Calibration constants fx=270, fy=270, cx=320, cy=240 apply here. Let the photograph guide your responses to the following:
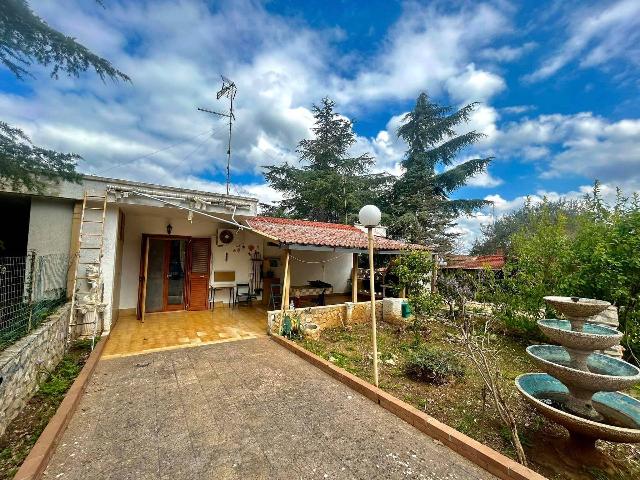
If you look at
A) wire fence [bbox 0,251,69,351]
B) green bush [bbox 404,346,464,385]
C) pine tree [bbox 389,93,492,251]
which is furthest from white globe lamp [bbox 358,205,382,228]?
pine tree [bbox 389,93,492,251]

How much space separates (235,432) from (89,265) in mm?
5766

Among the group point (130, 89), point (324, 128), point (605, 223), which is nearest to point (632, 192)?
point (605, 223)

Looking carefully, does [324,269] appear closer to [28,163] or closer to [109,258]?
[109,258]

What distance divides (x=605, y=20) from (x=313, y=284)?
35.7 ft

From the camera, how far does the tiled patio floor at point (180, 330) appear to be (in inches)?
251

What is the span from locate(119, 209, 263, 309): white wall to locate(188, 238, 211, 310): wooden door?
244 millimetres

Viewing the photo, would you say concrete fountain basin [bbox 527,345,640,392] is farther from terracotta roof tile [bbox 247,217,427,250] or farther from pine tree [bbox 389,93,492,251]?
pine tree [bbox 389,93,492,251]

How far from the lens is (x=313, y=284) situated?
1074 cm

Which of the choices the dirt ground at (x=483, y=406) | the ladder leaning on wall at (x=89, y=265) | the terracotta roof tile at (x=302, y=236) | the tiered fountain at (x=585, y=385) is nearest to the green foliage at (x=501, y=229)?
the terracotta roof tile at (x=302, y=236)

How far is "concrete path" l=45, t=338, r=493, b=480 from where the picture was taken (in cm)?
275

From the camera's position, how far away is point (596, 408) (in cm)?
356

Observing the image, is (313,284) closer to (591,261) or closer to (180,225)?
(180,225)

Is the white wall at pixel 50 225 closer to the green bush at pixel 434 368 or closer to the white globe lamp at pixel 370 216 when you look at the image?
the white globe lamp at pixel 370 216

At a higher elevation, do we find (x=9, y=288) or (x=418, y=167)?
(x=418, y=167)
